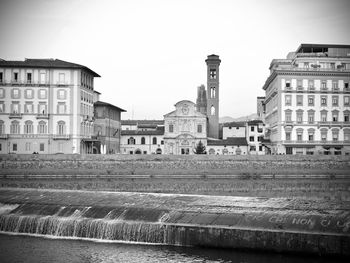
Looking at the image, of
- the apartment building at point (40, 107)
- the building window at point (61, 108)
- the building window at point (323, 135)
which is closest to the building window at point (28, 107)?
the apartment building at point (40, 107)

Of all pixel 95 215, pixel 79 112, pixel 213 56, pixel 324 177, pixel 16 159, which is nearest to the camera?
pixel 95 215

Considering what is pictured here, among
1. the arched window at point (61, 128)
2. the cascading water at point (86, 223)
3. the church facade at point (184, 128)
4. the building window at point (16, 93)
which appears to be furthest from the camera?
the church facade at point (184, 128)

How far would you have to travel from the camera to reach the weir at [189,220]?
22828 mm

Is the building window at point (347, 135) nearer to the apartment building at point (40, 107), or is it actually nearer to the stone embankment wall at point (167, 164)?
the stone embankment wall at point (167, 164)

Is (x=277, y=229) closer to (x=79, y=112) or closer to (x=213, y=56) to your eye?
(x=79, y=112)

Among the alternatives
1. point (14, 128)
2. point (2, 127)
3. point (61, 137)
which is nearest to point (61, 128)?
point (61, 137)

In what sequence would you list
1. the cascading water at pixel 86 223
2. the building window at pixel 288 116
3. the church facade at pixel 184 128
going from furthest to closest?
the church facade at pixel 184 128, the building window at pixel 288 116, the cascading water at pixel 86 223

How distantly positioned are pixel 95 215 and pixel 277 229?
10573 mm

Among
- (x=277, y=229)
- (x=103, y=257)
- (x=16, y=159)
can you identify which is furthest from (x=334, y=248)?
(x=16, y=159)

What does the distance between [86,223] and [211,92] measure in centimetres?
8681

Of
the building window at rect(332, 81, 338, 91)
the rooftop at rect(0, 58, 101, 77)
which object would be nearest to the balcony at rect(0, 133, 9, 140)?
the rooftop at rect(0, 58, 101, 77)

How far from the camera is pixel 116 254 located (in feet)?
79.0

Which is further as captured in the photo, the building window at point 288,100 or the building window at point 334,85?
the building window at point 288,100

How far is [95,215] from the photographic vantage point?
2902 cm
